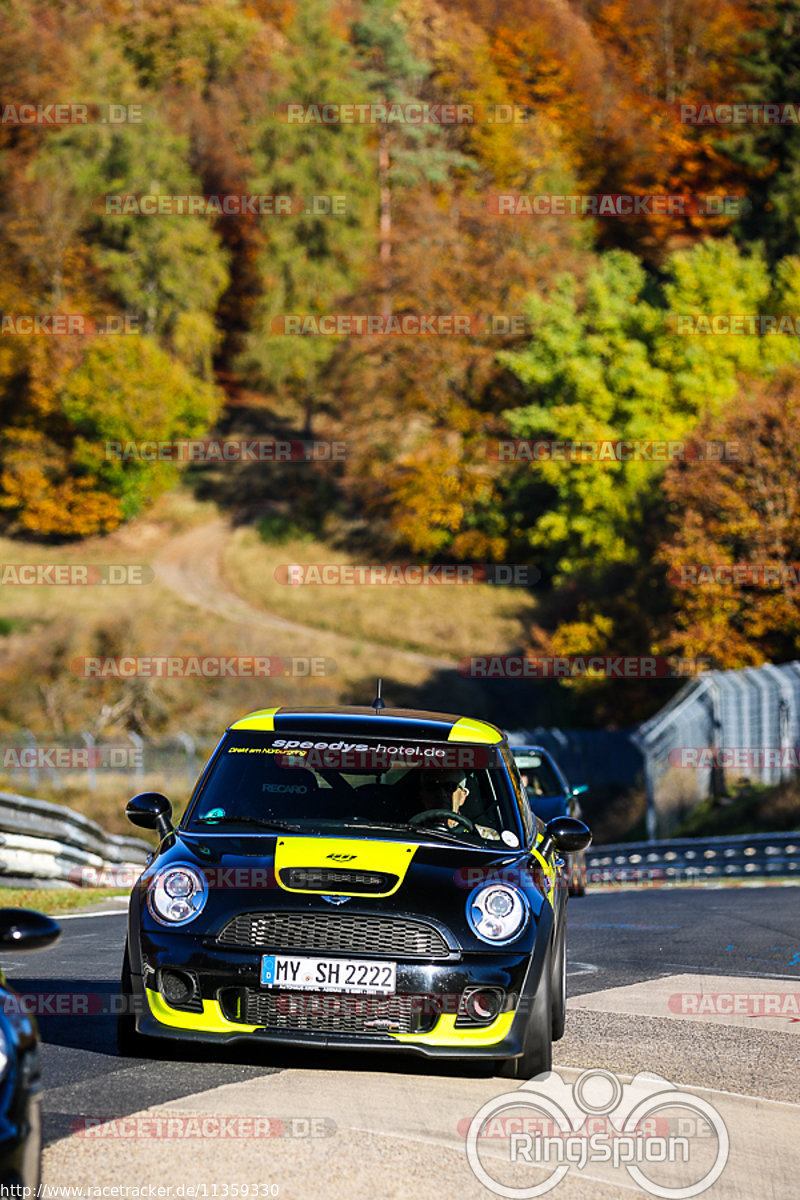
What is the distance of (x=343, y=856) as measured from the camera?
276 inches

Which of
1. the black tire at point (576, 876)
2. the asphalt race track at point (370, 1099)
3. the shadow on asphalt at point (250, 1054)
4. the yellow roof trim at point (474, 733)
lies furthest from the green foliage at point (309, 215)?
the shadow on asphalt at point (250, 1054)

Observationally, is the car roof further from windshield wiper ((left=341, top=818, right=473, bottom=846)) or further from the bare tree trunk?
the bare tree trunk

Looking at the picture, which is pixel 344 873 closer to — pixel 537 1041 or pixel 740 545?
pixel 537 1041

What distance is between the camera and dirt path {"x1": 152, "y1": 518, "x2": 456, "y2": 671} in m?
59.0

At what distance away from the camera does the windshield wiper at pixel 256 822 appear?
745cm

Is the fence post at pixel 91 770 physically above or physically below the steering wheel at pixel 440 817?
below

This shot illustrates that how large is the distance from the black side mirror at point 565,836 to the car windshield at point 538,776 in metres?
9.47

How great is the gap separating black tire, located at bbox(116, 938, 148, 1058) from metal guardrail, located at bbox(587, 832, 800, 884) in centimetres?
1755

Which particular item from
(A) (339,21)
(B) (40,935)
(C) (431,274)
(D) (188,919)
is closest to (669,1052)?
(D) (188,919)

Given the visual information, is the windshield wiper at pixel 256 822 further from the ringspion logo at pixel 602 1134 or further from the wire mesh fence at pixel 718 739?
the wire mesh fence at pixel 718 739

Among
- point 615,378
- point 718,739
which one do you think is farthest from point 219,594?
point 718,739

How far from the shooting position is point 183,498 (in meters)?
73.6

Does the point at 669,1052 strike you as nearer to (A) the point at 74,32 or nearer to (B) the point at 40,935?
(B) the point at 40,935

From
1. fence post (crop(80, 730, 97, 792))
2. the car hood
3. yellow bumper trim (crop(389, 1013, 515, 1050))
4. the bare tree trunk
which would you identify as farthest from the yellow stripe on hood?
the bare tree trunk
